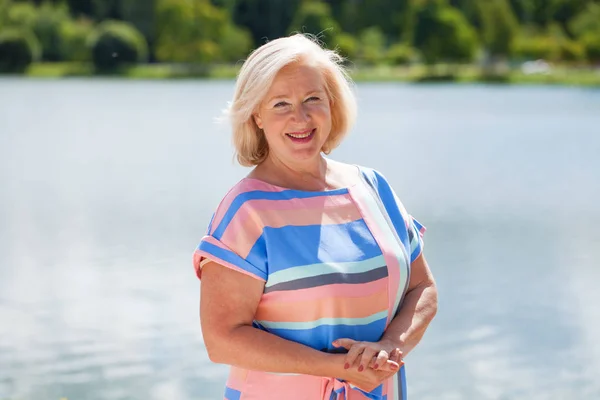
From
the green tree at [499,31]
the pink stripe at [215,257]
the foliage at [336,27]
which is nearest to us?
the pink stripe at [215,257]

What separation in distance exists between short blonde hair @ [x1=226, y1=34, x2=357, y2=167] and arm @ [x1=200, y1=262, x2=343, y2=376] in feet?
1.07

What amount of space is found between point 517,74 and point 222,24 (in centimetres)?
2755

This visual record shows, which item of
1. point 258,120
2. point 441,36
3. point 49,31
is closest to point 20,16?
point 49,31

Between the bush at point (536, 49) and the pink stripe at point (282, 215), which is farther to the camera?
the bush at point (536, 49)

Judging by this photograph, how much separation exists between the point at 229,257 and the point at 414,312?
457 millimetres

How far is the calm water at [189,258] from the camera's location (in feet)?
20.7

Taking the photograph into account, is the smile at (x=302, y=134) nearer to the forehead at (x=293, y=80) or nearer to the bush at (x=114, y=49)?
the forehead at (x=293, y=80)

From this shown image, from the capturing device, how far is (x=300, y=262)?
204 centimetres

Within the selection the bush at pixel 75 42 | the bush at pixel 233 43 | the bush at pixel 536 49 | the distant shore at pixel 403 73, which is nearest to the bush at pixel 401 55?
the distant shore at pixel 403 73

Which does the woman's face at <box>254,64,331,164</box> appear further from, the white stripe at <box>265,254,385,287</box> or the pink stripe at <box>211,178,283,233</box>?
the white stripe at <box>265,254,385,287</box>

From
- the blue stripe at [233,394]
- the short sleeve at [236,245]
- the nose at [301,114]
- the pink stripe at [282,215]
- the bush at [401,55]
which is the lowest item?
the bush at [401,55]

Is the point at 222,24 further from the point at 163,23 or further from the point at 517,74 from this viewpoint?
the point at 517,74

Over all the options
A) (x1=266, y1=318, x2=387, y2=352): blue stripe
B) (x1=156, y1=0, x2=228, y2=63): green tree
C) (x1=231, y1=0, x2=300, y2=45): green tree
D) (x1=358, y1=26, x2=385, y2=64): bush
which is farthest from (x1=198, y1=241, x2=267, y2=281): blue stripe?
(x1=231, y1=0, x2=300, y2=45): green tree

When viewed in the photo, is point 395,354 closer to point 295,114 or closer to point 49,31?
point 295,114
